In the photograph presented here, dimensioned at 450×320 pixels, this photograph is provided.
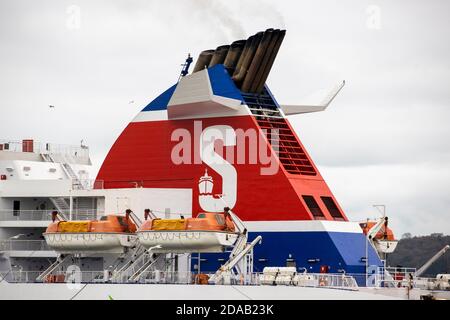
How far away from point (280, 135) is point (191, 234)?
787 centimetres

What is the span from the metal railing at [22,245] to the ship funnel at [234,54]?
1201 cm

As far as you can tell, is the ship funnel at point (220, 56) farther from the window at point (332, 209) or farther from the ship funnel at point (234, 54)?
the window at point (332, 209)

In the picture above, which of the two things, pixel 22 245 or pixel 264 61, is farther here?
pixel 22 245

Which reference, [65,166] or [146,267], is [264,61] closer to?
[146,267]

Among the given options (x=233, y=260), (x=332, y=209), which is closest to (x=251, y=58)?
(x=332, y=209)

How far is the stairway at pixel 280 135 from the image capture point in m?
62.5

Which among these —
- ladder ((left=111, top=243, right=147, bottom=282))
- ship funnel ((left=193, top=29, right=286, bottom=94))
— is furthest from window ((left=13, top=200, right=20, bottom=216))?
ship funnel ((left=193, top=29, right=286, bottom=94))

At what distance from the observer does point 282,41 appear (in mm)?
63219

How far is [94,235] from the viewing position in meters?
60.4

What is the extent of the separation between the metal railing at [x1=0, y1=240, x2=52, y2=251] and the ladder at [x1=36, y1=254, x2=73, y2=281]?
286 cm

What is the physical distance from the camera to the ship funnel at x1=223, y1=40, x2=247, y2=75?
212 ft

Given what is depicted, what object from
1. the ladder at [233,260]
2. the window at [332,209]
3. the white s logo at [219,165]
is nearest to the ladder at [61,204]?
the white s logo at [219,165]
